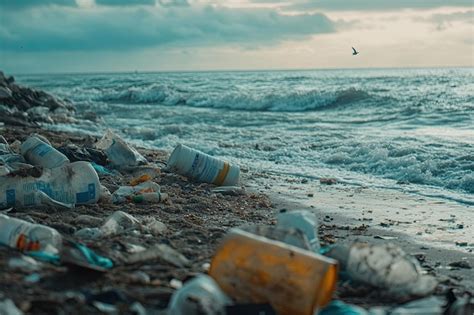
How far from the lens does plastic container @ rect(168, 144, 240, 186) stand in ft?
22.1

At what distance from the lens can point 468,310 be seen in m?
2.71

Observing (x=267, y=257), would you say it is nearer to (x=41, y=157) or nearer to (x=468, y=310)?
(x=468, y=310)

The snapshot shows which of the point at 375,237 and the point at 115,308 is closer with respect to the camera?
the point at 115,308

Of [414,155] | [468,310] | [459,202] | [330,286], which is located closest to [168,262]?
[330,286]

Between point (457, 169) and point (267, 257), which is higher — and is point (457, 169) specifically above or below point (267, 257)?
below

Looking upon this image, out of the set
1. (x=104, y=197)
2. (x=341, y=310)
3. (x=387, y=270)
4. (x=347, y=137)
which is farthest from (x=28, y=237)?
(x=347, y=137)

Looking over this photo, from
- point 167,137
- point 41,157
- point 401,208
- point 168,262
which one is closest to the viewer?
point 168,262

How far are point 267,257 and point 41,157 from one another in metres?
3.68

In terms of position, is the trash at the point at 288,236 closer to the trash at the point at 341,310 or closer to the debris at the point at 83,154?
the trash at the point at 341,310

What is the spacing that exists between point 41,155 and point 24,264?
3.15m

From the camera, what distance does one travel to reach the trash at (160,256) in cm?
315

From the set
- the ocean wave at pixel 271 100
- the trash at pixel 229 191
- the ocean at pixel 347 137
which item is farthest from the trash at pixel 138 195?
the ocean wave at pixel 271 100

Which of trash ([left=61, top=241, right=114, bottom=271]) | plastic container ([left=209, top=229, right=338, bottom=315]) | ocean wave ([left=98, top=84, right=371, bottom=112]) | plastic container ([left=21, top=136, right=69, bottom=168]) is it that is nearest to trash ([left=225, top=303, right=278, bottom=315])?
plastic container ([left=209, top=229, right=338, bottom=315])

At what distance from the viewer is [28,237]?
10.6ft
